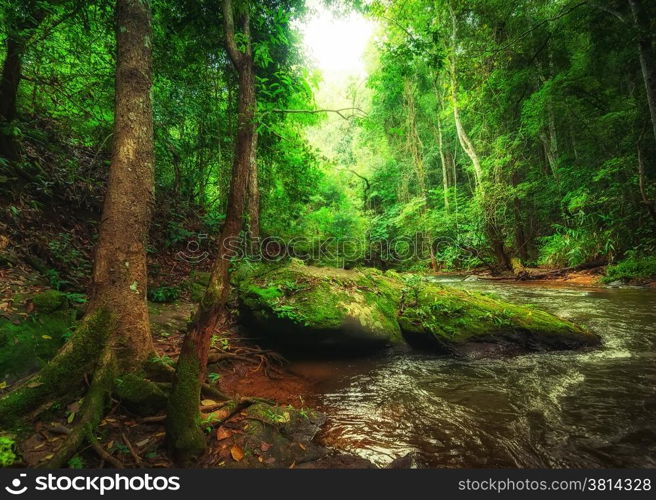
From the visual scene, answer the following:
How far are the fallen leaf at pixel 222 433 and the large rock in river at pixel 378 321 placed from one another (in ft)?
7.28

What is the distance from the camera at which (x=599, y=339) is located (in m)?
5.02

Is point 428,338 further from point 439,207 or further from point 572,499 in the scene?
point 439,207

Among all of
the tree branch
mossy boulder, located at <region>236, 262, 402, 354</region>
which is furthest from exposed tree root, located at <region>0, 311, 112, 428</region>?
the tree branch

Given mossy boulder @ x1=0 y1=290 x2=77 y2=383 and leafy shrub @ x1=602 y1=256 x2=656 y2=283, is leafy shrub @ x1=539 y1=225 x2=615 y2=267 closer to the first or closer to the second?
leafy shrub @ x1=602 y1=256 x2=656 y2=283

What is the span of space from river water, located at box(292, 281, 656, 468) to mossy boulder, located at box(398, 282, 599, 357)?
26 cm

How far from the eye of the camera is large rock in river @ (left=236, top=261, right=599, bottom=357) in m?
4.79

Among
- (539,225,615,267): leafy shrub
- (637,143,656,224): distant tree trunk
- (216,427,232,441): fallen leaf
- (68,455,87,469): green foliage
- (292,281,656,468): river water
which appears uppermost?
(637,143,656,224): distant tree trunk

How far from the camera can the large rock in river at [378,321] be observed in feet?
15.7

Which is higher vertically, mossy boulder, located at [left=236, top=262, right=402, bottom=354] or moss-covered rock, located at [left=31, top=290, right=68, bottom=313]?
moss-covered rock, located at [left=31, top=290, right=68, bottom=313]

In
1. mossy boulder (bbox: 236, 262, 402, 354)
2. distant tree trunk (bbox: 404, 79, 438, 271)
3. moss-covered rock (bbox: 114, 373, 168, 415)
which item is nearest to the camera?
moss-covered rock (bbox: 114, 373, 168, 415)

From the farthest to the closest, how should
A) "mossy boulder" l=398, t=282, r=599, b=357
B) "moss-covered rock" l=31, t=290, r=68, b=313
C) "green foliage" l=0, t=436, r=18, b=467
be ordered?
"mossy boulder" l=398, t=282, r=599, b=357, "moss-covered rock" l=31, t=290, r=68, b=313, "green foliage" l=0, t=436, r=18, b=467

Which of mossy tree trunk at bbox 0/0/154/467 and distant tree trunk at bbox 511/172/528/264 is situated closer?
mossy tree trunk at bbox 0/0/154/467

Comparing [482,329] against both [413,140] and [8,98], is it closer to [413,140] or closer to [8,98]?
[8,98]

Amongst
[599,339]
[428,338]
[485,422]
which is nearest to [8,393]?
[485,422]
